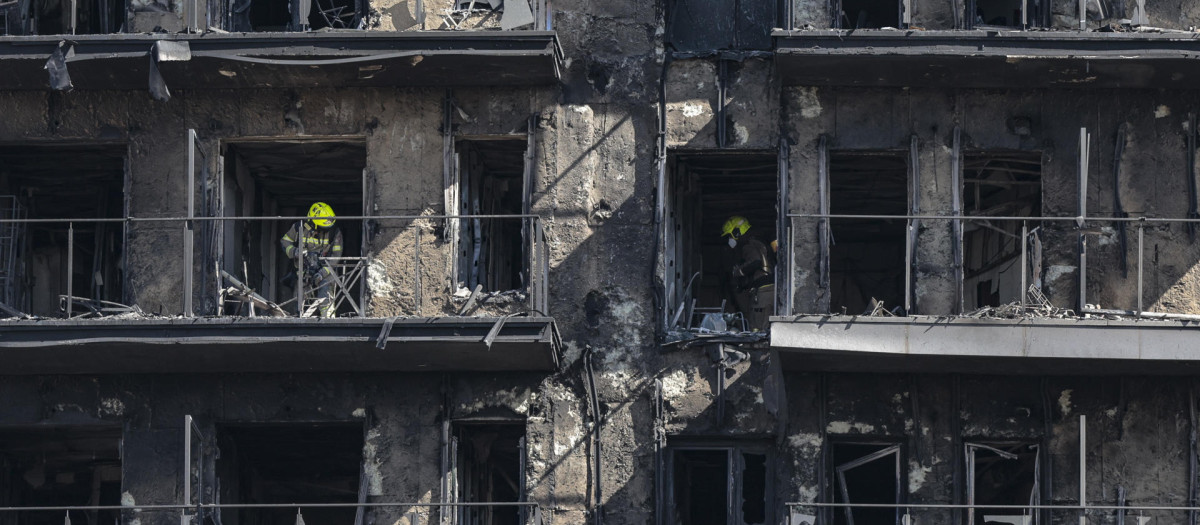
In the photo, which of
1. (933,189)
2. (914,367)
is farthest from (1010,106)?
(914,367)

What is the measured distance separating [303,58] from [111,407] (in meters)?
4.23

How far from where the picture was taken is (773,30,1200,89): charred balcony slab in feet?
70.1

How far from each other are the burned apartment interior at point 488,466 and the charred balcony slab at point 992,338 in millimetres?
3422

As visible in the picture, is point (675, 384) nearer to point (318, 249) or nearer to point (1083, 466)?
point (1083, 466)

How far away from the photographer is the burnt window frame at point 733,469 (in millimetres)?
21438

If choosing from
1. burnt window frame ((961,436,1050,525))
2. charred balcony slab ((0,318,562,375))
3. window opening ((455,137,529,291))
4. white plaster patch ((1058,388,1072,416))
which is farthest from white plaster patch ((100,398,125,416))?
white plaster patch ((1058,388,1072,416))

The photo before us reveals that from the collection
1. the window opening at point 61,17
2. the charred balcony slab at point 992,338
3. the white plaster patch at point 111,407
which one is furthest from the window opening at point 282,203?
the charred balcony slab at point 992,338

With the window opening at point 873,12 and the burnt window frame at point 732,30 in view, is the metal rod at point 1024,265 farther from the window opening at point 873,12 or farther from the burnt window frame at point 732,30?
the burnt window frame at point 732,30

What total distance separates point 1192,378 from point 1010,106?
3454 millimetres

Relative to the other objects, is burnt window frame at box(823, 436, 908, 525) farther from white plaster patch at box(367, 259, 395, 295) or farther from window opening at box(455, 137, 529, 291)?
white plaster patch at box(367, 259, 395, 295)

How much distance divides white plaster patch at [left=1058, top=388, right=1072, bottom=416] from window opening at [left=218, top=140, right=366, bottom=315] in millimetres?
7408

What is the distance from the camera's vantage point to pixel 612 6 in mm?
22609

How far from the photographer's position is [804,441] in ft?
70.3

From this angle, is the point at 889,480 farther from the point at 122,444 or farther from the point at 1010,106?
the point at 122,444
